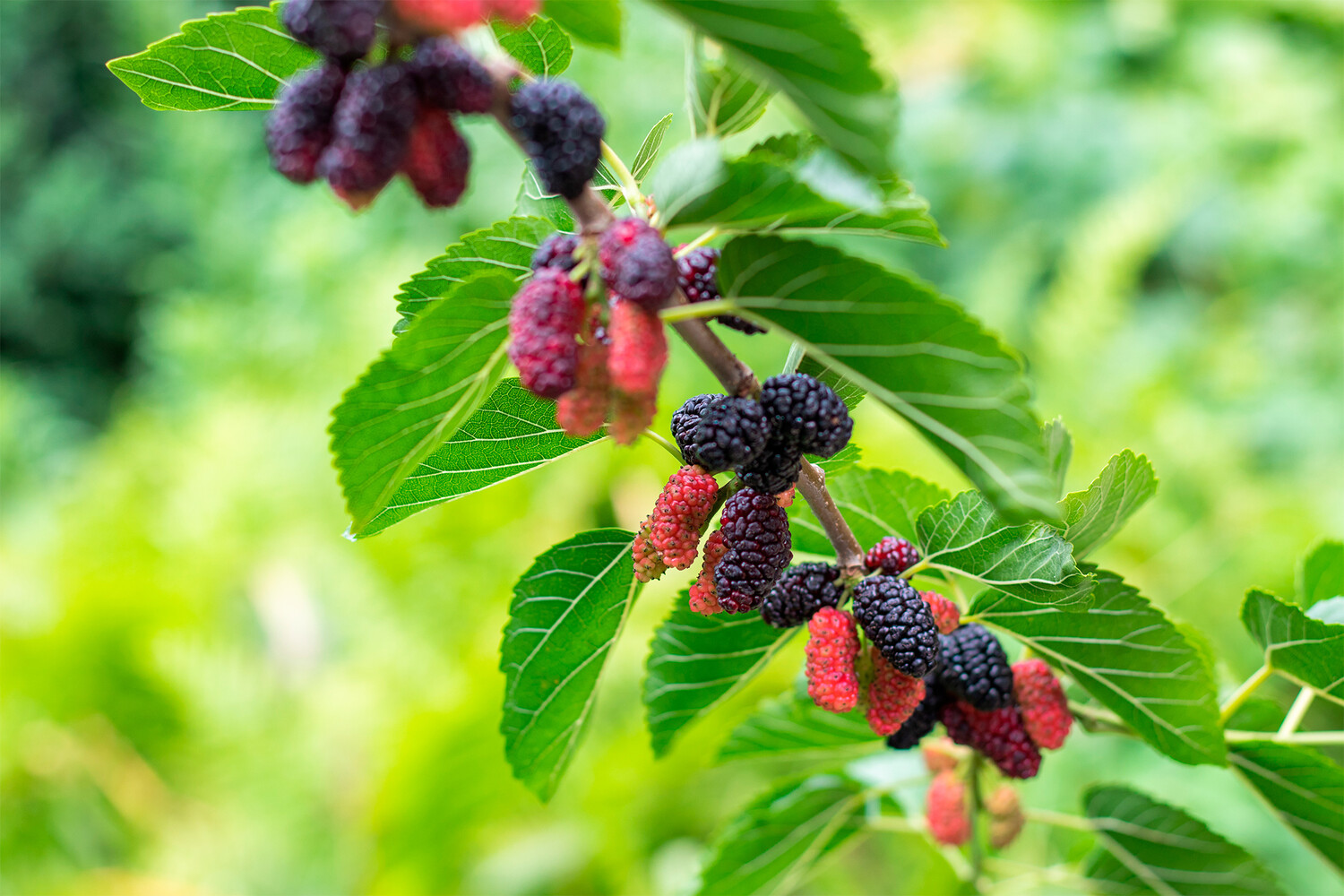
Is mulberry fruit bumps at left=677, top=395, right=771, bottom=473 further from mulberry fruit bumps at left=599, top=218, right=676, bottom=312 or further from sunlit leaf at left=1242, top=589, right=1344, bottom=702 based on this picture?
sunlit leaf at left=1242, top=589, right=1344, bottom=702

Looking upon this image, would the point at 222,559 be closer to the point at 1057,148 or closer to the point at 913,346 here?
the point at 913,346

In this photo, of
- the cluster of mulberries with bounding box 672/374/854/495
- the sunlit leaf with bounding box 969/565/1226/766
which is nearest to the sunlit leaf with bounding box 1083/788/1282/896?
the sunlit leaf with bounding box 969/565/1226/766

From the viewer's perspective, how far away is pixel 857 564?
45 centimetres

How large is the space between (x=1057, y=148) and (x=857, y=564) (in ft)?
10.2

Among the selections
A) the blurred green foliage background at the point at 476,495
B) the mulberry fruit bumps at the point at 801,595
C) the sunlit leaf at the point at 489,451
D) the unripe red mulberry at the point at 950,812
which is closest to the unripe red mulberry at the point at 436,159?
the sunlit leaf at the point at 489,451

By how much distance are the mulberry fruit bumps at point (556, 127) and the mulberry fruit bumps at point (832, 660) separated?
22 cm

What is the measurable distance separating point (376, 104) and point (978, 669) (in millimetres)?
358

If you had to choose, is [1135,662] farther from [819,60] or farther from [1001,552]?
[819,60]

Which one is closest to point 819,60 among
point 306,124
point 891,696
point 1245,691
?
point 306,124

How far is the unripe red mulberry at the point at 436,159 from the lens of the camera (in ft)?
0.98

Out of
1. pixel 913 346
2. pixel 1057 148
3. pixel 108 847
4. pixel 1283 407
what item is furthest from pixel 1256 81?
pixel 108 847

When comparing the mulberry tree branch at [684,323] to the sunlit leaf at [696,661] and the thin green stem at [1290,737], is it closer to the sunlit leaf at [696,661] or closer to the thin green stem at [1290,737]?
the sunlit leaf at [696,661]

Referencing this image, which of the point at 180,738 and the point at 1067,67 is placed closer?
the point at 180,738

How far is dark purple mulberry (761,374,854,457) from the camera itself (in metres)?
0.35
